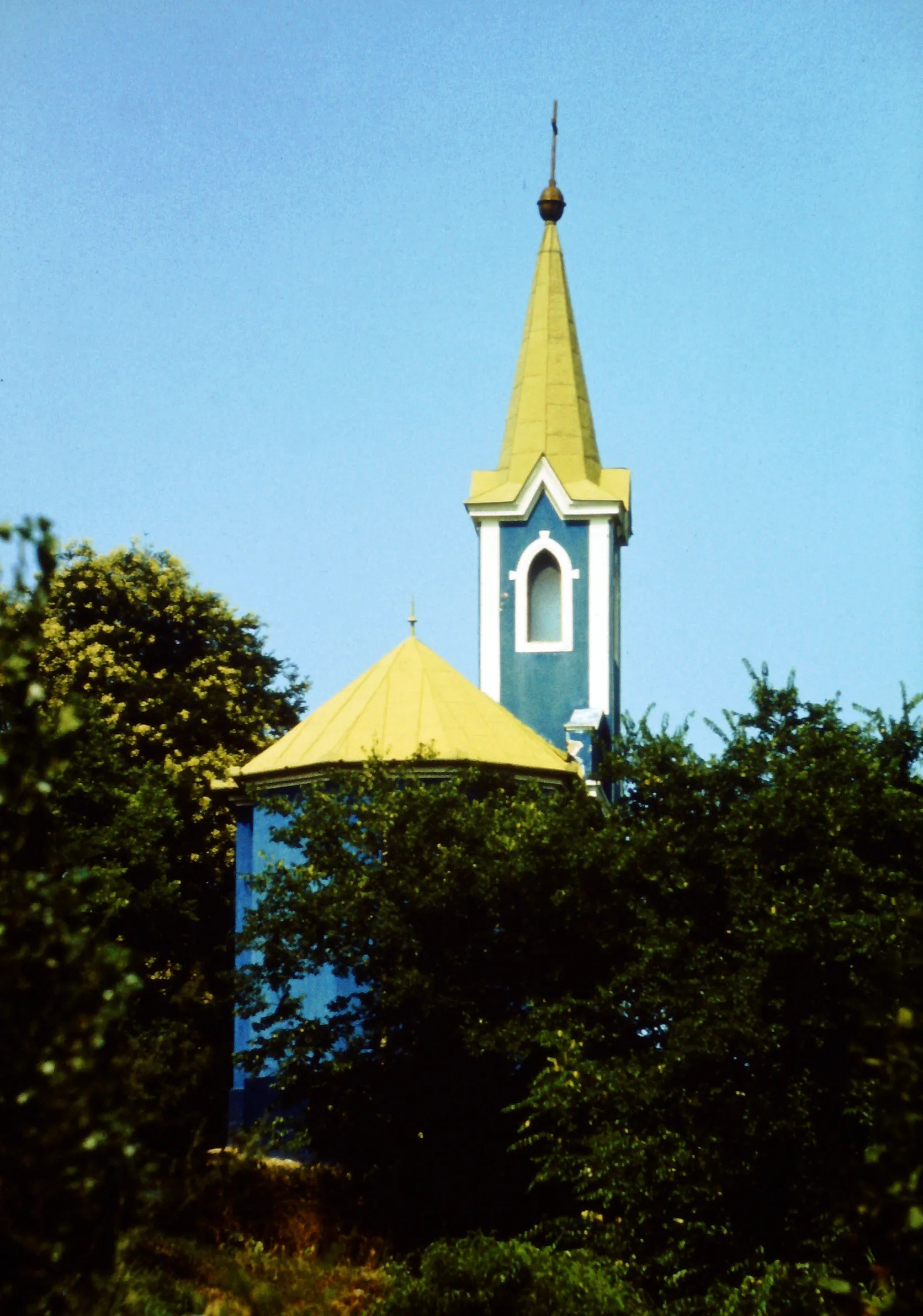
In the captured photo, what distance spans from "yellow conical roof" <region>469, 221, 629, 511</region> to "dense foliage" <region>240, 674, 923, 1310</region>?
633 inches

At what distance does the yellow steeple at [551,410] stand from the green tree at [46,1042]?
29.5 meters

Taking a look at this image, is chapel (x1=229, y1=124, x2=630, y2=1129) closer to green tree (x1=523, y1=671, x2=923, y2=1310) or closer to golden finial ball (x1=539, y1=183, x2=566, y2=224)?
golden finial ball (x1=539, y1=183, x2=566, y2=224)

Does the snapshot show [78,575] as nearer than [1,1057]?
No

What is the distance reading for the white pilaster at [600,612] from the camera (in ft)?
115

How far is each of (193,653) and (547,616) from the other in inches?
335

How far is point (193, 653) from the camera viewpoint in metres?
38.2

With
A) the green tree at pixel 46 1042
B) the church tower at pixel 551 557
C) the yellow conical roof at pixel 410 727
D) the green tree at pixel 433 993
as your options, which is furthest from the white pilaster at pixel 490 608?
the green tree at pixel 46 1042

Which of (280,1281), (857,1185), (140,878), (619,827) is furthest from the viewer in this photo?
(140,878)

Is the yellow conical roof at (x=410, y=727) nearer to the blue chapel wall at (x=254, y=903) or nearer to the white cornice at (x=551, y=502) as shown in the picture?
the blue chapel wall at (x=254, y=903)

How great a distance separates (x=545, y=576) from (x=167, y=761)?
9.42 meters

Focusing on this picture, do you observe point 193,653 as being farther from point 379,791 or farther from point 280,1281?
point 280,1281

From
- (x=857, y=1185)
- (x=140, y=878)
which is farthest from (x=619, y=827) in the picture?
(x=857, y=1185)

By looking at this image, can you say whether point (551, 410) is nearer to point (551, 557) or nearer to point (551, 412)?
point (551, 412)

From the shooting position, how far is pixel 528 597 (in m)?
36.1
